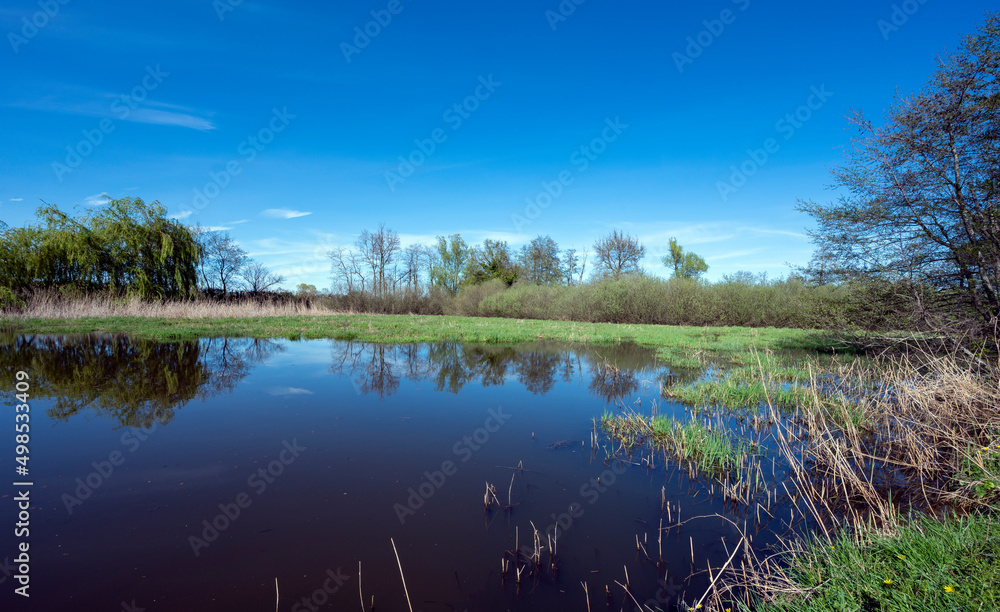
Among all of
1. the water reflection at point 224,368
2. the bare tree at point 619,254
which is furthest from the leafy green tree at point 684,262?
the water reflection at point 224,368

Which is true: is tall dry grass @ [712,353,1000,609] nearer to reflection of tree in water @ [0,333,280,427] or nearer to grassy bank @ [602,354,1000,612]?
grassy bank @ [602,354,1000,612]

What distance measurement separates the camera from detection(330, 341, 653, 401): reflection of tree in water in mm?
9664

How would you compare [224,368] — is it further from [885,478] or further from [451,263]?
[451,263]

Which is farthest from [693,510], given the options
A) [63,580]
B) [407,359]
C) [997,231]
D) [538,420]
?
[407,359]

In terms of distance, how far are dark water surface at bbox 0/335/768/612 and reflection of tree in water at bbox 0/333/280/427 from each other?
0.09 m

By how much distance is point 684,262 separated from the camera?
47.7 m

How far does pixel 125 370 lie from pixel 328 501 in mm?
9228

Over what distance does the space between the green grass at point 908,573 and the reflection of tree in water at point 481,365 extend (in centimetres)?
559

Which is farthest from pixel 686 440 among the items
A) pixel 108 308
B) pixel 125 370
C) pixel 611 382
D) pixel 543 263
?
pixel 543 263

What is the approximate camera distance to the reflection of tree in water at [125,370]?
6863 mm

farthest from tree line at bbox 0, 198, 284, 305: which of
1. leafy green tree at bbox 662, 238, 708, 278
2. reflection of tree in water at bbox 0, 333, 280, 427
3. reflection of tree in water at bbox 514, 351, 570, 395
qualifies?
leafy green tree at bbox 662, 238, 708, 278

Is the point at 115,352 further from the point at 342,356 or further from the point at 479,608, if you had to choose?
the point at 479,608

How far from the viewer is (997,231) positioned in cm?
745

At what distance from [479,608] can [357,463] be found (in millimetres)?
2738
